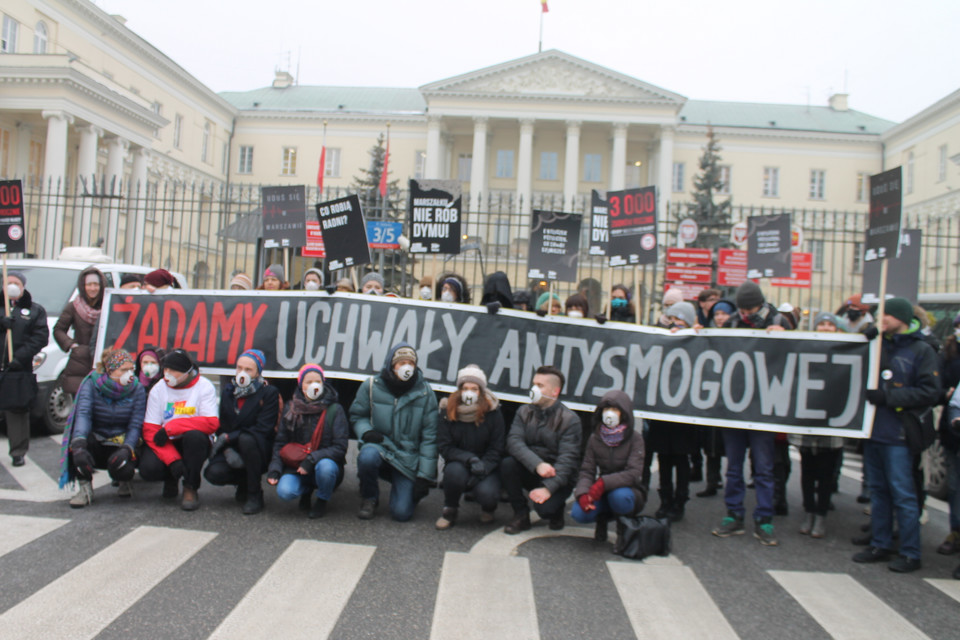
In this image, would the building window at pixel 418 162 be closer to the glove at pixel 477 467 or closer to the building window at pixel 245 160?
the building window at pixel 245 160

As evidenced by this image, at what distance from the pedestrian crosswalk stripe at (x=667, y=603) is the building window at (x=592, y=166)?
5265cm

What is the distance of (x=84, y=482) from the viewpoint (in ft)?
20.0

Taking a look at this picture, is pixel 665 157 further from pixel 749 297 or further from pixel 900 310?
pixel 900 310

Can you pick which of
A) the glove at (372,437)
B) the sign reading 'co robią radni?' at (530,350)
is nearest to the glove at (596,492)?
the sign reading 'co robią radni?' at (530,350)

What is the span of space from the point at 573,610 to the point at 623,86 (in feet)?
169

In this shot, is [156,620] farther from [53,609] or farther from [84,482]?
[84,482]

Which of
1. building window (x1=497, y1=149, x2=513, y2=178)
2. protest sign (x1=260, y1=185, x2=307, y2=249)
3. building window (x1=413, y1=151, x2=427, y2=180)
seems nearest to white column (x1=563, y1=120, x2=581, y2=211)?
building window (x1=497, y1=149, x2=513, y2=178)

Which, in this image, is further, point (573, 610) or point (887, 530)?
point (887, 530)

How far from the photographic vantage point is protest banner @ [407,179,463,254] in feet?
28.0

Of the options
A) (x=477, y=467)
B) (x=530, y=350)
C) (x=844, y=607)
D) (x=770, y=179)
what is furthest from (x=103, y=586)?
(x=770, y=179)

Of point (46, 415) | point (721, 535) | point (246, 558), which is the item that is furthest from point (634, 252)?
point (46, 415)

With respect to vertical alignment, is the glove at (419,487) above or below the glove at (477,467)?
below

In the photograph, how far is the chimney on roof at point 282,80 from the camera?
67.5 meters

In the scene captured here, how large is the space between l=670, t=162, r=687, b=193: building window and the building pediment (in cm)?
571
